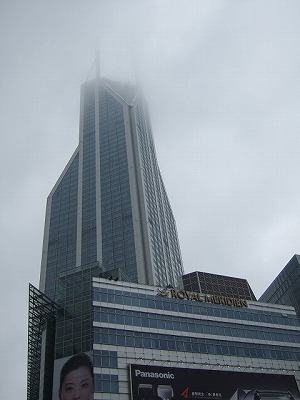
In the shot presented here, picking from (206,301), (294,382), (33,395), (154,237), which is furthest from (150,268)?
(294,382)

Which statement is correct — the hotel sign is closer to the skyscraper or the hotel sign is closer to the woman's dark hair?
the skyscraper

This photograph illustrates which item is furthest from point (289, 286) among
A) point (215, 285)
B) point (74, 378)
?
point (74, 378)

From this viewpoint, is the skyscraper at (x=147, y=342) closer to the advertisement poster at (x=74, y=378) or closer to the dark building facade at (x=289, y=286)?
the advertisement poster at (x=74, y=378)

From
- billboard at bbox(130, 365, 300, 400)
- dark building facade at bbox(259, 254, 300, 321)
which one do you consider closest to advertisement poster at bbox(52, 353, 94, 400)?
billboard at bbox(130, 365, 300, 400)

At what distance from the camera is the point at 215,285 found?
114 m

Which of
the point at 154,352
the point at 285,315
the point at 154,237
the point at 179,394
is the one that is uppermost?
the point at 154,237

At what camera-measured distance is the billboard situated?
67812mm

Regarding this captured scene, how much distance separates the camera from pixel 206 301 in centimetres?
8631

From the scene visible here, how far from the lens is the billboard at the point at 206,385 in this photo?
222 ft

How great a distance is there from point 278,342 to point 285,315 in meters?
8.05

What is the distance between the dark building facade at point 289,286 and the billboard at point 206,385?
1402 inches

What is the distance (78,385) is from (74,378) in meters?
1.75

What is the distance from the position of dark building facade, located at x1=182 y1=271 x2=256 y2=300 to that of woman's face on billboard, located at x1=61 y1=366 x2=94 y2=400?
46.5 metres

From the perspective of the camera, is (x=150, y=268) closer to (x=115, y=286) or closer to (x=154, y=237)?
(x=154, y=237)
